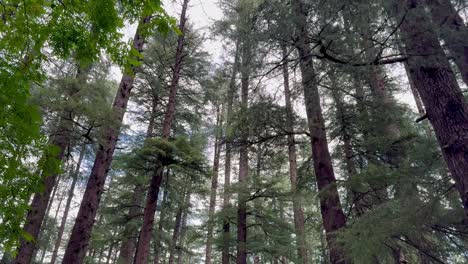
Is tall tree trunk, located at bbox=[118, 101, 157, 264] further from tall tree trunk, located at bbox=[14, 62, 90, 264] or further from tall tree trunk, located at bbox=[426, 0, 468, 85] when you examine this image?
tall tree trunk, located at bbox=[426, 0, 468, 85]

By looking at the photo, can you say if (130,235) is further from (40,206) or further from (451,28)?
(451,28)

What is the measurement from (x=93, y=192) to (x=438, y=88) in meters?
Result: 6.60

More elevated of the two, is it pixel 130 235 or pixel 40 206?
pixel 40 206


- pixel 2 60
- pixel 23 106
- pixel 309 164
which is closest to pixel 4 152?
pixel 23 106

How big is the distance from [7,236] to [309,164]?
6100 mm

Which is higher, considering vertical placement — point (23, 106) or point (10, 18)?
point (10, 18)

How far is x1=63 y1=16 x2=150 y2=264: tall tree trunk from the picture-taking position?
548cm

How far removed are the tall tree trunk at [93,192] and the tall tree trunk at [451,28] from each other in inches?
198

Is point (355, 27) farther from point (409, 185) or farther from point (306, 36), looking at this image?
point (409, 185)

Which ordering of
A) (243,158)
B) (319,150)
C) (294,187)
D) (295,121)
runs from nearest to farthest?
(319,150) → (295,121) → (294,187) → (243,158)

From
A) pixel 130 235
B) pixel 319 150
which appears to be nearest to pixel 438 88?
pixel 319 150

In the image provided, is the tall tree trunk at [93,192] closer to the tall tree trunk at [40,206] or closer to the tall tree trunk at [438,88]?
the tall tree trunk at [40,206]

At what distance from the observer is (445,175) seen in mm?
3859

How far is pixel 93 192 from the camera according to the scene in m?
6.01
